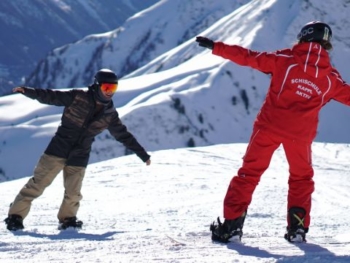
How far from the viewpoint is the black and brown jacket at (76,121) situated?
6707 mm

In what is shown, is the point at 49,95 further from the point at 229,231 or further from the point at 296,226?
the point at 296,226

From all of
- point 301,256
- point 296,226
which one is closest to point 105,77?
point 296,226

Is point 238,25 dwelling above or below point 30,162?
above

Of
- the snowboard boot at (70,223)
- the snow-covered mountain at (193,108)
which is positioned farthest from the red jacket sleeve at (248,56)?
the snow-covered mountain at (193,108)

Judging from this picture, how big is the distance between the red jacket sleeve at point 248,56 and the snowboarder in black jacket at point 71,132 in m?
1.28

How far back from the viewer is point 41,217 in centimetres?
788

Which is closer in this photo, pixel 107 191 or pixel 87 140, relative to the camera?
pixel 87 140

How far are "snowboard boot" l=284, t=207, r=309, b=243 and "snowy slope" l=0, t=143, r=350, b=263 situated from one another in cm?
10

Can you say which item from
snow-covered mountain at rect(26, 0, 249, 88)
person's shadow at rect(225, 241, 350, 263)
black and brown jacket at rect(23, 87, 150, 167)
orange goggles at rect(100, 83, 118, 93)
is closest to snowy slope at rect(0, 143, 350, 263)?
person's shadow at rect(225, 241, 350, 263)

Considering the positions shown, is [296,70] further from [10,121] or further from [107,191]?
[10,121]

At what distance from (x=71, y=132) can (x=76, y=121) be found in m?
0.11

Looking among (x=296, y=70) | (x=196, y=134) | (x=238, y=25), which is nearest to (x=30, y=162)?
(x=196, y=134)

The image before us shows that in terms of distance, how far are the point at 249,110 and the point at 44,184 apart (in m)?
92.6

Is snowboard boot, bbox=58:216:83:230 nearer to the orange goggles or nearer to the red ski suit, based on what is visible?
the orange goggles
